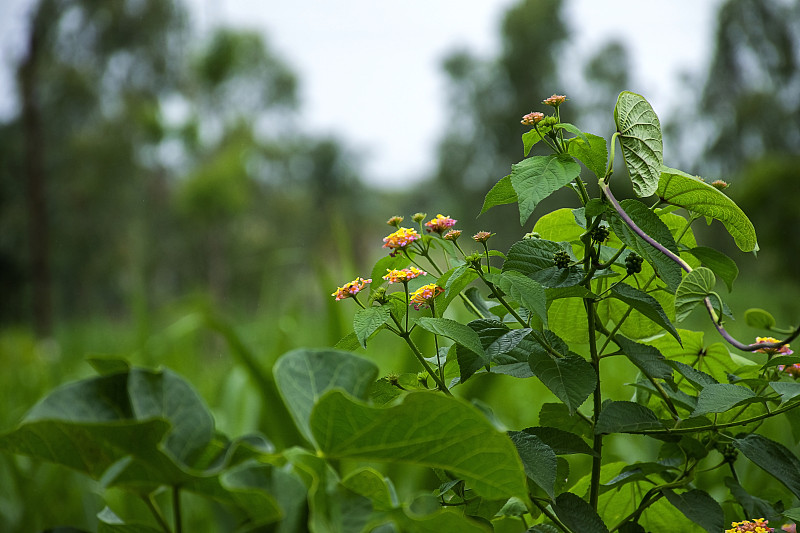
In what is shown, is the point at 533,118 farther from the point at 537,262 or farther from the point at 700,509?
the point at 700,509

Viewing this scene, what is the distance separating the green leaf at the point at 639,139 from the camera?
237 mm

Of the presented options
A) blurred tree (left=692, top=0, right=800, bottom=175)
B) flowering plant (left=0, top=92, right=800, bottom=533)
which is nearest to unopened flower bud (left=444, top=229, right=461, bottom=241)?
flowering plant (left=0, top=92, right=800, bottom=533)

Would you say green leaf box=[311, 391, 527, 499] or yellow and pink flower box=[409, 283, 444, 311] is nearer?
green leaf box=[311, 391, 527, 499]

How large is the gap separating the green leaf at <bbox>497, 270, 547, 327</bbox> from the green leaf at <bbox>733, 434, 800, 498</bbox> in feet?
0.36

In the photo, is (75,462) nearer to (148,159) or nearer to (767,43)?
(767,43)

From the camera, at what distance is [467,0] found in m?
2.29

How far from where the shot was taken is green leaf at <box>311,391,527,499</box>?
0.15 metres

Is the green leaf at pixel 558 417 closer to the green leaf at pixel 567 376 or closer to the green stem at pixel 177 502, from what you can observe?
the green leaf at pixel 567 376

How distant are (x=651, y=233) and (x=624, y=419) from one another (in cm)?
8

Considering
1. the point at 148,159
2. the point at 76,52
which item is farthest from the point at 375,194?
the point at 76,52

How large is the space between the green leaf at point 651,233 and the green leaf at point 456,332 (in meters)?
0.07

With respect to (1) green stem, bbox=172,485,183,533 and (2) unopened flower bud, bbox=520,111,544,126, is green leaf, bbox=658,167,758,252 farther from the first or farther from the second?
(1) green stem, bbox=172,485,183,533

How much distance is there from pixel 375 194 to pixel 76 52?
5243 millimetres

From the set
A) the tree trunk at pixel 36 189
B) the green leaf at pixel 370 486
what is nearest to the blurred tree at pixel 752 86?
the green leaf at pixel 370 486
